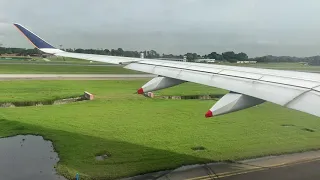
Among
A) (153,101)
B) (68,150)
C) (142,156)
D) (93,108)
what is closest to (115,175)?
(142,156)

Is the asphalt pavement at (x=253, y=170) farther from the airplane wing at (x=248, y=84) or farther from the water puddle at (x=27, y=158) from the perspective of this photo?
the airplane wing at (x=248, y=84)

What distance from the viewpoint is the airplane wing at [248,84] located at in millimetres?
5000

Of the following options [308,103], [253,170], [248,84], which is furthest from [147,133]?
[308,103]

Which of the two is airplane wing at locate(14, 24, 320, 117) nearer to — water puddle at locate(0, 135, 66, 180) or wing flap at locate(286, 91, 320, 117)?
wing flap at locate(286, 91, 320, 117)

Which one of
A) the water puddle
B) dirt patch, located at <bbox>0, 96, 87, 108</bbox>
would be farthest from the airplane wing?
dirt patch, located at <bbox>0, 96, 87, 108</bbox>

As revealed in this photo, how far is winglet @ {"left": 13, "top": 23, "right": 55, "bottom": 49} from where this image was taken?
11.9 meters

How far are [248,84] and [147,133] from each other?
11.3 metres

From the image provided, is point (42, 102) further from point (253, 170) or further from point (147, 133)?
point (253, 170)

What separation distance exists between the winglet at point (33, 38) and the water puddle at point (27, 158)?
4.82 m

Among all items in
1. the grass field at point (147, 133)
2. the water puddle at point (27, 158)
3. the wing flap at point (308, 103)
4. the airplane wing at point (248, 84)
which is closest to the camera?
the wing flap at point (308, 103)

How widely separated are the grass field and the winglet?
4.89m

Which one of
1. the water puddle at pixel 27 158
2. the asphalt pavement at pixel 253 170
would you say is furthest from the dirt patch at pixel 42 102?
the asphalt pavement at pixel 253 170

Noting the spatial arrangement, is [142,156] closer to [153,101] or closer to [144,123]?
[144,123]

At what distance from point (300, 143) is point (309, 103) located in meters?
Answer: 12.5
